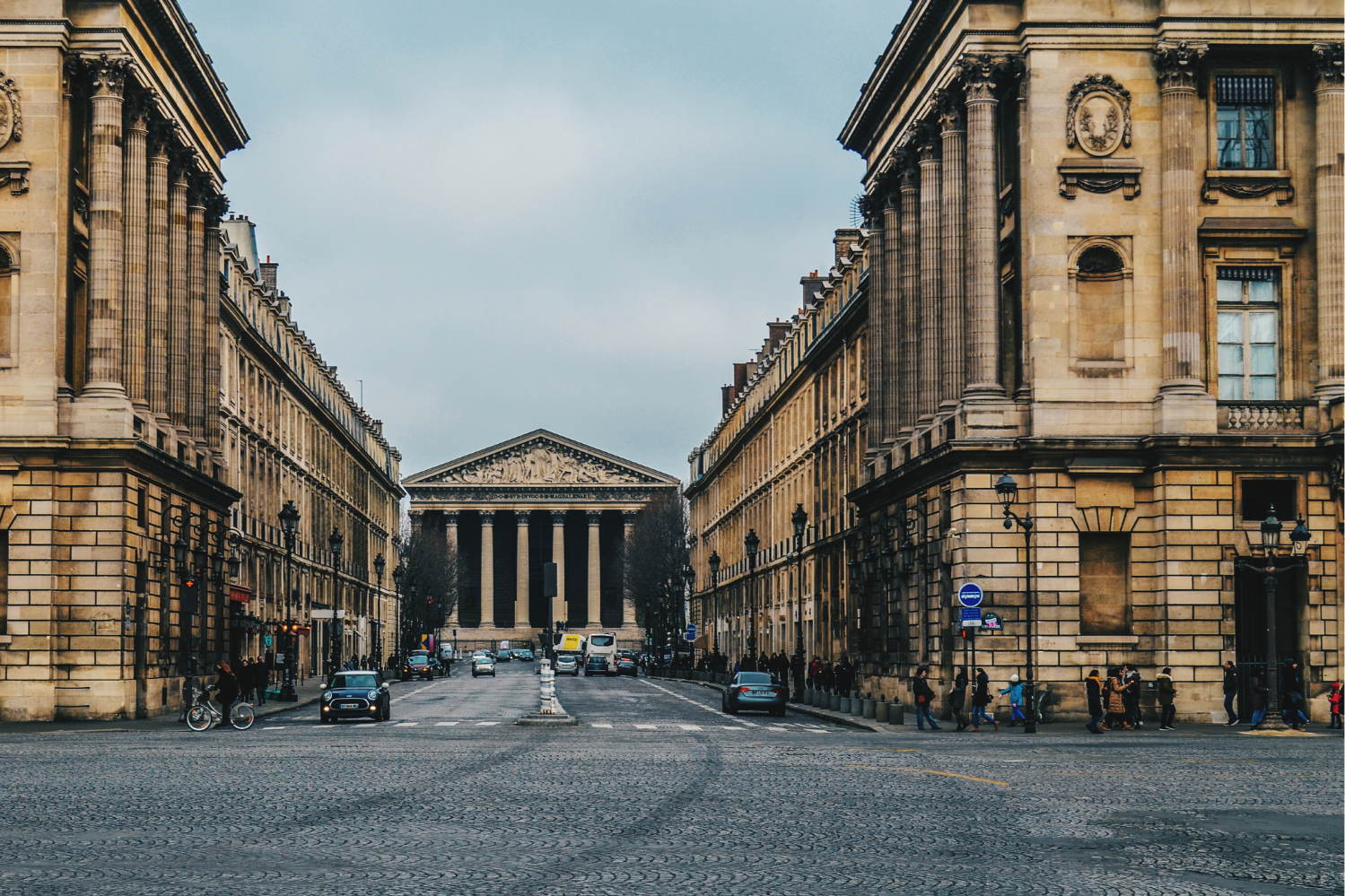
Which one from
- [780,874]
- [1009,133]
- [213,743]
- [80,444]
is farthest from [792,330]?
[780,874]

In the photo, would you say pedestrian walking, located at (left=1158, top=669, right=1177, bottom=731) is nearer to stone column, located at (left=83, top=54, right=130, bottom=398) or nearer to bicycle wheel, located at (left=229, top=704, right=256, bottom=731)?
bicycle wheel, located at (left=229, top=704, right=256, bottom=731)

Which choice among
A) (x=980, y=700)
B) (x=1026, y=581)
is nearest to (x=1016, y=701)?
(x=980, y=700)

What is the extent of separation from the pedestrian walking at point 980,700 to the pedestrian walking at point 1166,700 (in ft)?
12.8

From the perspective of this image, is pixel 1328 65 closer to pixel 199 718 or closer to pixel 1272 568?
pixel 1272 568

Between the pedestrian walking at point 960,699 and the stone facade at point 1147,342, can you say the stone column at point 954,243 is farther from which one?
the pedestrian walking at point 960,699

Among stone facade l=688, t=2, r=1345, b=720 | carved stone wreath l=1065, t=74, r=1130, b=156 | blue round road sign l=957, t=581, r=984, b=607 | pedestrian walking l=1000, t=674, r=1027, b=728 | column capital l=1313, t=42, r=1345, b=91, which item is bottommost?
pedestrian walking l=1000, t=674, r=1027, b=728

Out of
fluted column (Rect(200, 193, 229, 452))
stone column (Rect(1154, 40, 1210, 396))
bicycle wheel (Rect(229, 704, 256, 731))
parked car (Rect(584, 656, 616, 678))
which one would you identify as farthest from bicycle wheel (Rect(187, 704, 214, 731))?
parked car (Rect(584, 656, 616, 678))

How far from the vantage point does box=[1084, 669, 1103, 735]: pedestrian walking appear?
135ft

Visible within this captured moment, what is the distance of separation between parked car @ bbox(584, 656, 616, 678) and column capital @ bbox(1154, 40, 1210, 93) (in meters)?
87.1

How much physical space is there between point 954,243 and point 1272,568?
1335 cm

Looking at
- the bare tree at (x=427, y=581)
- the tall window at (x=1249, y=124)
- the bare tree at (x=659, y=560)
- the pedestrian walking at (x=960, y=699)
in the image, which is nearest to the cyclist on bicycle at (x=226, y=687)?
the pedestrian walking at (x=960, y=699)

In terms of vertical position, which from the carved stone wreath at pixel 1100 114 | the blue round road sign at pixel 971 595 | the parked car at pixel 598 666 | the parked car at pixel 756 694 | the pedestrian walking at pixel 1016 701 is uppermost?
the carved stone wreath at pixel 1100 114

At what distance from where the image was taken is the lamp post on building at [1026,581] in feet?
138

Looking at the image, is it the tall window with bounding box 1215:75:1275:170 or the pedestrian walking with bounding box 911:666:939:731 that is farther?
the tall window with bounding box 1215:75:1275:170
